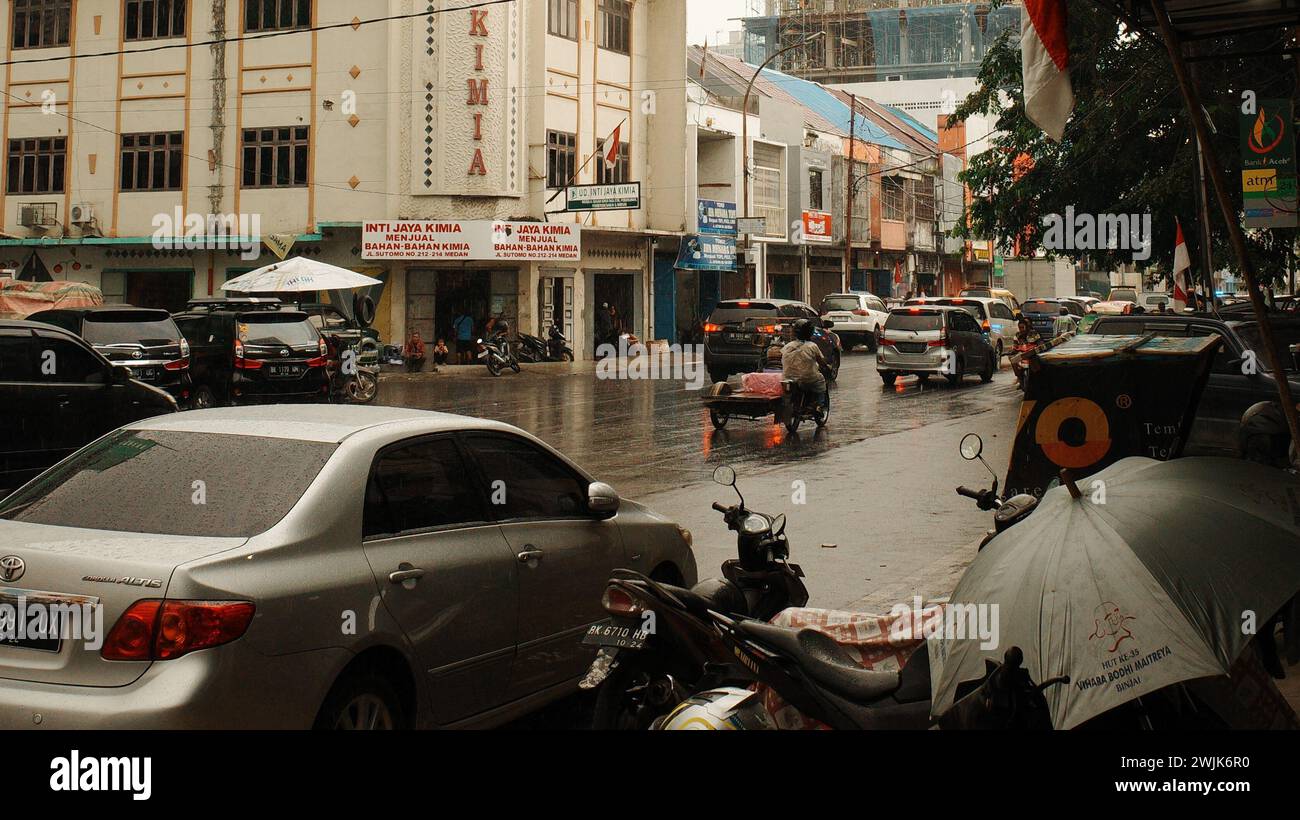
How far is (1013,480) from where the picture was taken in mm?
7258

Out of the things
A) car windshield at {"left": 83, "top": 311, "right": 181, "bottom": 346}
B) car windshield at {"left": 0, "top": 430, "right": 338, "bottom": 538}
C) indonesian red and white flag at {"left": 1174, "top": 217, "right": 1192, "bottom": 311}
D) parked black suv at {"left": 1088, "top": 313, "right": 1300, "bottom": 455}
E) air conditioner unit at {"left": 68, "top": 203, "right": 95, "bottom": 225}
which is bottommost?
car windshield at {"left": 0, "top": 430, "right": 338, "bottom": 538}

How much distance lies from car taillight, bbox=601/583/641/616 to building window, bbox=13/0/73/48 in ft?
129

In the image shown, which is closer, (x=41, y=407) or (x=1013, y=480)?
(x=1013, y=480)

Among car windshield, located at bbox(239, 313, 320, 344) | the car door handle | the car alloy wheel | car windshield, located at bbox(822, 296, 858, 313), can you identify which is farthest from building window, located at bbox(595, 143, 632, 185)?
the car alloy wheel

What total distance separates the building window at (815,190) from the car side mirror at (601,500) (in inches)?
1788

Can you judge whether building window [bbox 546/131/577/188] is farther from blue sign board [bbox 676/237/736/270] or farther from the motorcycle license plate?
the motorcycle license plate

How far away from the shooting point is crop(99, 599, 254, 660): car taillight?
4062 millimetres

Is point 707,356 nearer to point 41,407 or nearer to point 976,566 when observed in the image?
point 41,407

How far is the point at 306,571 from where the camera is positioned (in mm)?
4418

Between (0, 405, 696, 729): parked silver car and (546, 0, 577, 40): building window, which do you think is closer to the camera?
(0, 405, 696, 729): parked silver car

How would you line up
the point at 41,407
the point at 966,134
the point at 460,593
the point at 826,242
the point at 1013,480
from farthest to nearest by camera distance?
the point at 966,134, the point at 826,242, the point at 41,407, the point at 1013,480, the point at 460,593

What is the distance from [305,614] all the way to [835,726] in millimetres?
1816

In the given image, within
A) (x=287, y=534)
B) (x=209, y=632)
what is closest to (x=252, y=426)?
(x=287, y=534)

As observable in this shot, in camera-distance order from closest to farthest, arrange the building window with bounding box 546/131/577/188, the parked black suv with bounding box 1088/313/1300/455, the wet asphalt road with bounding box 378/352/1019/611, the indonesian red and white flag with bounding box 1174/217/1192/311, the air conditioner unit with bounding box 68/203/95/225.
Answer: the wet asphalt road with bounding box 378/352/1019/611 → the parked black suv with bounding box 1088/313/1300/455 → the indonesian red and white flag with bounding box 1174/217/1192/311 → the building window with bounding box 546/131/577/188 → the air conditioner unit with bounding box 68/203/95/225
